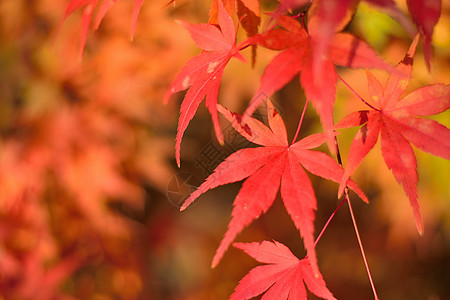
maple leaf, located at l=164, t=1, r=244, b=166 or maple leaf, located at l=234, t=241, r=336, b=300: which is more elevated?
maple leaf, located at l=164, t=1, r=244, b=166

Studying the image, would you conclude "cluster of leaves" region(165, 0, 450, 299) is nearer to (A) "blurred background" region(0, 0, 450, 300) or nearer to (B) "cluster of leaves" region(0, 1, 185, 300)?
(A) "blurred background" region(0, 0, 450, 300)

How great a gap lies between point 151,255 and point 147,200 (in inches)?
9.7

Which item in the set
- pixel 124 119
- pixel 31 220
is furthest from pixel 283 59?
pixel 31 220

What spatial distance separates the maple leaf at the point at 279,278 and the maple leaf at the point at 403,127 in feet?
0.40

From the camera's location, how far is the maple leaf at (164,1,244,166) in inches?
19.2

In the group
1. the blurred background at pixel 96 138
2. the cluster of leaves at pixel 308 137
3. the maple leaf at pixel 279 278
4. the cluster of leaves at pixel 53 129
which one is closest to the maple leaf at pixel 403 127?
the cluster of leaves at pixel 308 137

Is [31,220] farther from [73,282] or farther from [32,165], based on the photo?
[73,282]

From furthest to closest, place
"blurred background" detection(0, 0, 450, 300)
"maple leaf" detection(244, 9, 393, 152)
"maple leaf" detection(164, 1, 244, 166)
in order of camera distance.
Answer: "blurred background" detection(0, 0, 450, 300), "maple leaf" detection(164, 1, 244, 166), "maple leaf" detection(244, 9, 393, 152)

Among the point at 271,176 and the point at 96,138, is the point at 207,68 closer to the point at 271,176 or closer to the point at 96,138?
the point at 271,176

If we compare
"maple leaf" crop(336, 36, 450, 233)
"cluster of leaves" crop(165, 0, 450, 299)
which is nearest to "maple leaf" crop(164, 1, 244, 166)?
"cluster of leaves" crop(165, 0, 450, 299)

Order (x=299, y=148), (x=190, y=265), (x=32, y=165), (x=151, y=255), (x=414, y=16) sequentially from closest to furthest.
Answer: (x=414, y=16) < (x=299, y=148) < (x=32, y=165) < (x=151, y=255) < (x=190, y=265)

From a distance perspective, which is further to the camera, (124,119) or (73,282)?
(73,282)

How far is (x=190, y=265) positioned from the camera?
210 centimetres

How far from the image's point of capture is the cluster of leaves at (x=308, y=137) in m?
0.40
